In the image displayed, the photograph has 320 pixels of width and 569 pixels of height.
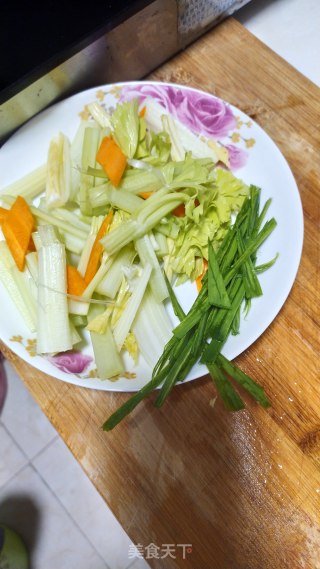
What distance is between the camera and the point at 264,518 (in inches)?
38.5

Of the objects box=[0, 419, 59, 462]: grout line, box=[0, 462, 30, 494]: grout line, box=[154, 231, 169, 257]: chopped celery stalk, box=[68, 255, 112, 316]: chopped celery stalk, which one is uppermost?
box=[68, 255, 112, 316]: chopped celery stalk

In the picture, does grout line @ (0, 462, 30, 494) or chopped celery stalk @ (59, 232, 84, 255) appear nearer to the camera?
chopped celery stalk @ (59, 232, 84, 255)

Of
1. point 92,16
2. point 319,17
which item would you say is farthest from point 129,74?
point 319,17

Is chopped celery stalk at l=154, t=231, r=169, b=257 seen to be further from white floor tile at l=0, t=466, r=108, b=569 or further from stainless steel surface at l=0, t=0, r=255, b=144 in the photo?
white floor tile at l=0, t=466, r=108, b=569

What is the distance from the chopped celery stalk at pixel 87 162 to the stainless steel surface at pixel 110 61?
0.16 metres

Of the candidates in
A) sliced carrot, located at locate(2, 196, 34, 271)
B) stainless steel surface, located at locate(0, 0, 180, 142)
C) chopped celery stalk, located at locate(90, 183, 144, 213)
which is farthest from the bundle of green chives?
stainless steel surface, located at locate(0, 0, 180, 142)

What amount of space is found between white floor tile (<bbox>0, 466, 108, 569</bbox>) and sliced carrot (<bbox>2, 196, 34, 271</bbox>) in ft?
3.15

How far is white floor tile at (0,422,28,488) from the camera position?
166cm

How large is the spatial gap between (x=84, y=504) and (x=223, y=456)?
820mm

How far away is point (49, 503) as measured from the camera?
163cm

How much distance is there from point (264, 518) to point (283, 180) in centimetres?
75

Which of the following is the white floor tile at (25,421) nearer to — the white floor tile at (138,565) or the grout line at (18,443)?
the grout line at (18,443)

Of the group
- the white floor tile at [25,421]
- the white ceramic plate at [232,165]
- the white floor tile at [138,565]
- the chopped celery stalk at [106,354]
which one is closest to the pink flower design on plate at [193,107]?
the white ceramic plate at [232,165]

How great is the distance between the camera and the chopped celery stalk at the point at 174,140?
3.77 feet
